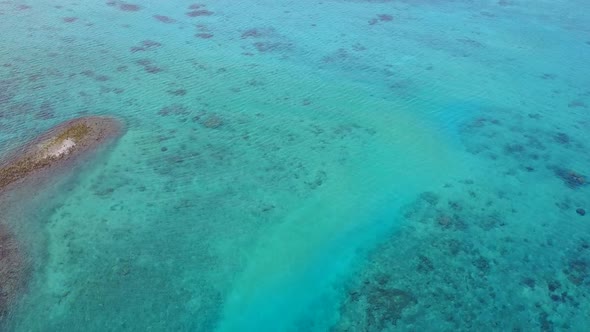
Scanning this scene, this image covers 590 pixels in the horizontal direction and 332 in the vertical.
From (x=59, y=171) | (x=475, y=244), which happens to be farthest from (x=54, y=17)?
(x=475, y=244)

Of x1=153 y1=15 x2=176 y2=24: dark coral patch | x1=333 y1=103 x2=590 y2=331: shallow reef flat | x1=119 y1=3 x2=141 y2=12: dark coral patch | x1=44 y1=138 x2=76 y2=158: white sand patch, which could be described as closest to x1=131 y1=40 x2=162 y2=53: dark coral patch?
x1=153 y1=15 x2=176 y2=24: dark coral patch

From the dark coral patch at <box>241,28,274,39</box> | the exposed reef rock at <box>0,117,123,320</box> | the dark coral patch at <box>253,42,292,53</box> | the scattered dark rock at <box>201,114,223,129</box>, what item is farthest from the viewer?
the dark coral patch at <box>241,28,274,39</box>

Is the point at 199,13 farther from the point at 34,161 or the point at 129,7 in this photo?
the point at 34,161

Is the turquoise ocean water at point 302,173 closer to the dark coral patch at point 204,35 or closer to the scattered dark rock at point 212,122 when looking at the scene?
the scattered dark rock at point 212,122

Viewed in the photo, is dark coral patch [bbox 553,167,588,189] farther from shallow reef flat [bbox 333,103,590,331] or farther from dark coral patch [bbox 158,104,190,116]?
dark coral patch [bbox 158,104,190,116]

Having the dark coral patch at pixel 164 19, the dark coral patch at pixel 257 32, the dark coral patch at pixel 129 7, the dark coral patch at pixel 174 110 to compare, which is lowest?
the dark coral patch at pixel 174 110

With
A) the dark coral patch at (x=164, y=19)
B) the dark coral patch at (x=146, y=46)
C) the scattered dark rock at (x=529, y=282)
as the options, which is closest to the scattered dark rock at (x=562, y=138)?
the scattered dark rock at (x=529, y=282)

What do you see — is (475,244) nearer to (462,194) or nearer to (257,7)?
(462,194)
